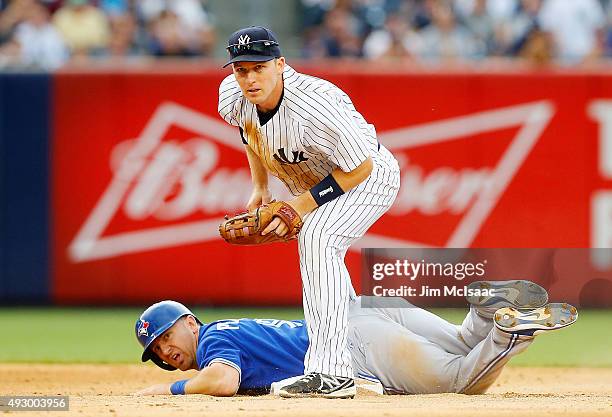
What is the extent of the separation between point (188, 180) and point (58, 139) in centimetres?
130

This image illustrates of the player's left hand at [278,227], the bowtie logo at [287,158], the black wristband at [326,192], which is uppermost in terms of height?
the bowtie logo at [287,158]

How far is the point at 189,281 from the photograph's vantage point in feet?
37.3

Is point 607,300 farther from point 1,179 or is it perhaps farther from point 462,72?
point 1,179

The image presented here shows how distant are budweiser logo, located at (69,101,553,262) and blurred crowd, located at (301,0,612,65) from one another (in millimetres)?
1329

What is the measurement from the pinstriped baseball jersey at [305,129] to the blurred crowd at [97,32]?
6326mm

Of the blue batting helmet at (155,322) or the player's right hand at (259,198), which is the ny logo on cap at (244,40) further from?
the blue batting helmet at (155,322)

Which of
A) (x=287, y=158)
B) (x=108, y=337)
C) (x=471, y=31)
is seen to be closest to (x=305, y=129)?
(x=287, y=158)

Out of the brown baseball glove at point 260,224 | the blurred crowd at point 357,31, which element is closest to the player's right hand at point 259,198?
the brown baseball glove at point 260,224

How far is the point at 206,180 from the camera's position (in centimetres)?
1128

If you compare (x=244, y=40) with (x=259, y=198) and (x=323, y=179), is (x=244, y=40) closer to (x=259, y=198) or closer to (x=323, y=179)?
(x=323, y=179)

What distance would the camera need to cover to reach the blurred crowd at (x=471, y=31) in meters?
12.5

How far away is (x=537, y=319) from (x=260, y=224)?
4.66ft

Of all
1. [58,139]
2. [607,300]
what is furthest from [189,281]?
[607,300]

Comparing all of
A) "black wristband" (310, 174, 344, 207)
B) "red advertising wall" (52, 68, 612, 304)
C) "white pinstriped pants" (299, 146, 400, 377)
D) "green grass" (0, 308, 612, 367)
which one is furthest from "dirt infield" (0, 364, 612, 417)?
"red advertising wall" (52, 68, 612, 304)
